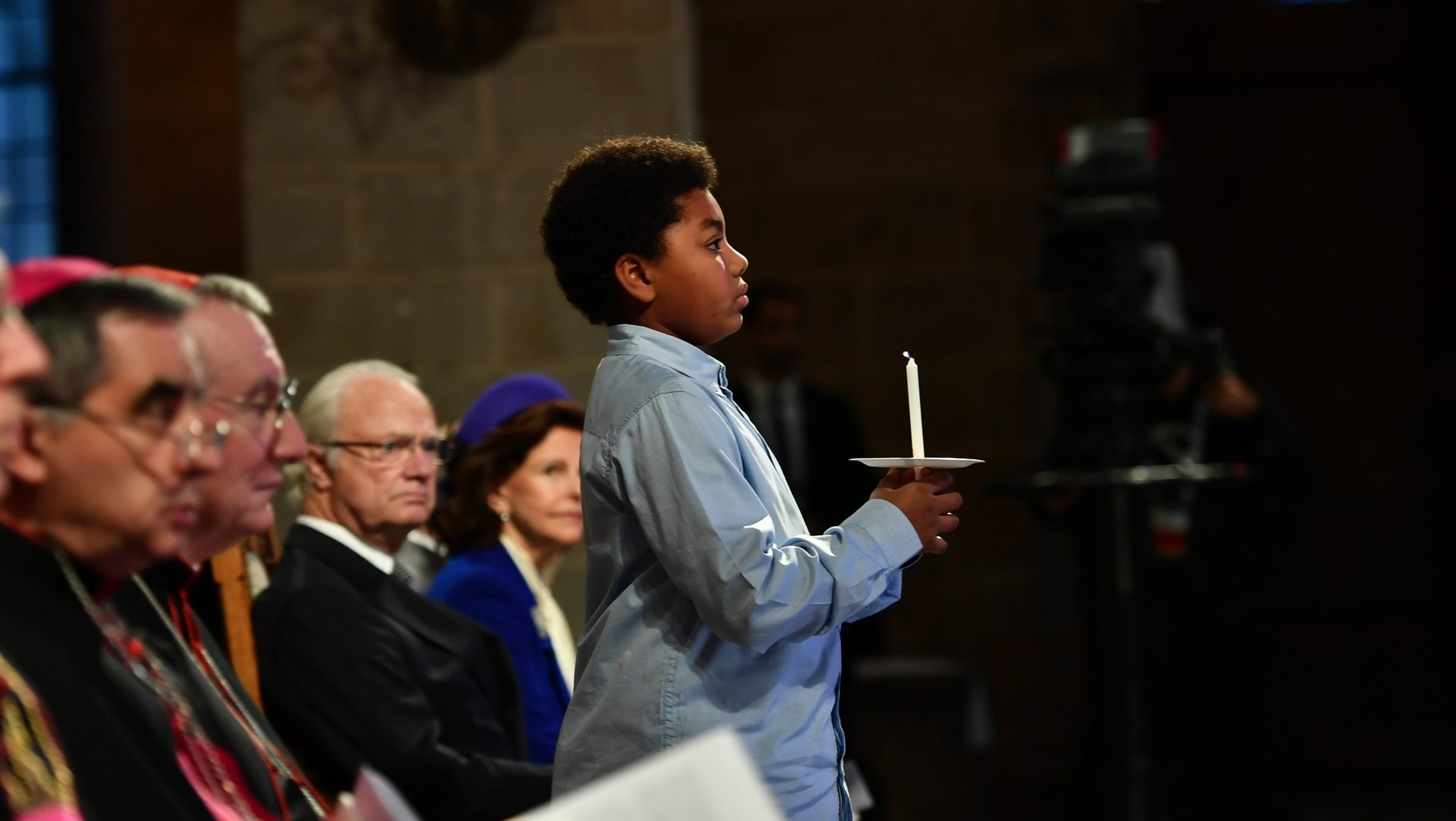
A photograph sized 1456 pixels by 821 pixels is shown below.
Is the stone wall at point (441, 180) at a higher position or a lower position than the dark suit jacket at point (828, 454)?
higher

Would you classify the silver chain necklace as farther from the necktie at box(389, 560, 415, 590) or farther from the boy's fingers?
the necktie at box(389, 560, 415, 590)

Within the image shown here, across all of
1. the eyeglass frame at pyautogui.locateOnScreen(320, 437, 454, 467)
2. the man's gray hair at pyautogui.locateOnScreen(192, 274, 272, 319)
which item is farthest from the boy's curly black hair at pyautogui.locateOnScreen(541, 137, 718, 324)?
the eyeglass frame at pyautogui.locateOnScreen(320, 437, 454, 467)

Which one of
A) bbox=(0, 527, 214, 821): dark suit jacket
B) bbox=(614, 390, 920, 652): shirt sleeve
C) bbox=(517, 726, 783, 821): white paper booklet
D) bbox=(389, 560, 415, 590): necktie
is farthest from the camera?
bbox=(389, 560, 415, 590): necktie

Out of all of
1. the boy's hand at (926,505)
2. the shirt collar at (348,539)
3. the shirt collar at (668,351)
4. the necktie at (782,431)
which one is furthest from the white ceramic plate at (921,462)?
the necktie at (782,431)

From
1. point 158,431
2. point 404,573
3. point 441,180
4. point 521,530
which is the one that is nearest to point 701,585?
point 158,431

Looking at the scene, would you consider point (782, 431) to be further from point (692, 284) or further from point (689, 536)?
point (689, 536)

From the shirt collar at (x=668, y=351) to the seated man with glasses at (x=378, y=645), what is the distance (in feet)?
2.49

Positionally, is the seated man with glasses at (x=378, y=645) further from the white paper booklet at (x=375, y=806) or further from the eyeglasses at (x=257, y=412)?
the white paper booklet at (x=375, y=806)

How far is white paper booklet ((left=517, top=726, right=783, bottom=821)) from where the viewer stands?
1.09m

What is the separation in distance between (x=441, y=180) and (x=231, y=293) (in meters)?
1.93

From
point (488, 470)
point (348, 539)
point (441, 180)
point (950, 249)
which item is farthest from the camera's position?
point (950, 249)

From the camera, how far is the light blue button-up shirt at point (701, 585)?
1716mm

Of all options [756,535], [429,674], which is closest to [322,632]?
[429,674]

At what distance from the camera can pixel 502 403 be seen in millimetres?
3039
